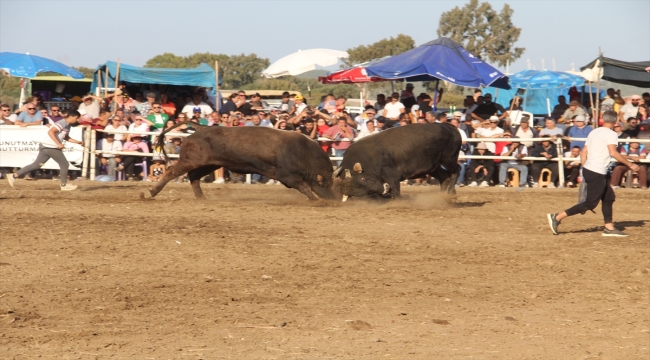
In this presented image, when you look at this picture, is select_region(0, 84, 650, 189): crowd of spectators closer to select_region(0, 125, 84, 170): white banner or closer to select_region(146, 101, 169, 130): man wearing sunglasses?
select_region(146, 101, 169, 130): man wearing sunglasses

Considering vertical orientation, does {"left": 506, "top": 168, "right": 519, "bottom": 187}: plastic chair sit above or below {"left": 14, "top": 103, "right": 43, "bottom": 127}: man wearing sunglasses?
below

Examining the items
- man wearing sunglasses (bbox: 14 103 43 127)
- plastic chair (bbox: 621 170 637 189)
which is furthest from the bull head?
man wearing sunglasses (bbox: 14 103 43 127)

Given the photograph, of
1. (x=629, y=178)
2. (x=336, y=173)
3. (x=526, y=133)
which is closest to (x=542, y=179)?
(x=526, y=133)

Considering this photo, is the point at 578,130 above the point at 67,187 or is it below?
above

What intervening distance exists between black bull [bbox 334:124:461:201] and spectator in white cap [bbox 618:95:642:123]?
6717 millimetres

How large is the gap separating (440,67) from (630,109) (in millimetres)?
4614

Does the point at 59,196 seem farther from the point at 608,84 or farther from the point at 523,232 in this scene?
the point at 608,84

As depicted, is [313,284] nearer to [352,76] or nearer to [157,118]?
[157,118]

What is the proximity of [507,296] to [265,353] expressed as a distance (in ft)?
9.14

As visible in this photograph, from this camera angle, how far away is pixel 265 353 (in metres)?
6.11

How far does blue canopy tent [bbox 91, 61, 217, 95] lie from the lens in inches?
781

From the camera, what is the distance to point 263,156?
13.1 meters

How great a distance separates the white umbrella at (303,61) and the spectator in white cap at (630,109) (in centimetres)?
765

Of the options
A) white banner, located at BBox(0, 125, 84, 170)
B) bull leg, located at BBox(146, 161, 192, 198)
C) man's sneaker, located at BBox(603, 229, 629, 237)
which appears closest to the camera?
man's sneaker, located at BBox(603, 229, 629, 237)
